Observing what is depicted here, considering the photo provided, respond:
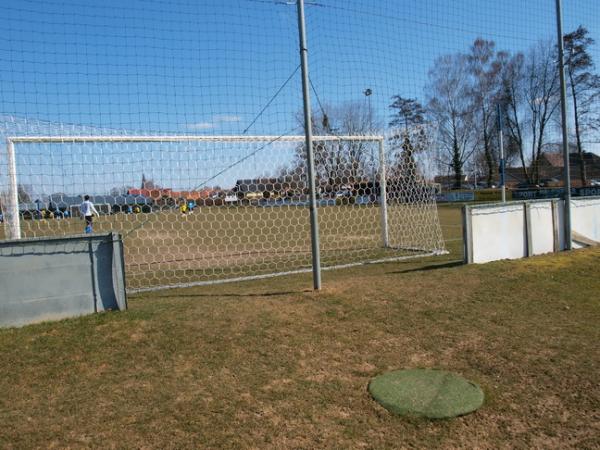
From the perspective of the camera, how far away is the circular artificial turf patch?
344 centimetres

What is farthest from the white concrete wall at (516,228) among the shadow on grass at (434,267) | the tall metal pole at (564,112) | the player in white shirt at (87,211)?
the player in white shirt at (87,211)

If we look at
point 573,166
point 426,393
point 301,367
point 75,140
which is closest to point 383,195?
point 75,140

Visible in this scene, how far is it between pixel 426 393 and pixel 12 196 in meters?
6.27

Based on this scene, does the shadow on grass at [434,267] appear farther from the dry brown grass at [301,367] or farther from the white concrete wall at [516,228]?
the dry brown grass at [301,367]

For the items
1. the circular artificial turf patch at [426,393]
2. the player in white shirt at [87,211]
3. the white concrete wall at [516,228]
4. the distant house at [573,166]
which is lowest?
the circular artificial turf patch at [426,393]

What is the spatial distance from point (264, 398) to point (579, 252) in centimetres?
797

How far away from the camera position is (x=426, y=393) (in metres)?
3.69

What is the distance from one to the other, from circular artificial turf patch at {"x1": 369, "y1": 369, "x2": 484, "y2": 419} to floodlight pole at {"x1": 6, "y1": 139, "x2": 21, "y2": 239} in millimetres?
5735

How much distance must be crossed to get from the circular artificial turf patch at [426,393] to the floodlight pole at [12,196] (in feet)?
18.8

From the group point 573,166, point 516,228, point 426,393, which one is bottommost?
point 426,393

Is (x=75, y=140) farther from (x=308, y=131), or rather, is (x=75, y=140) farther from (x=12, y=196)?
(x=308, y=131)

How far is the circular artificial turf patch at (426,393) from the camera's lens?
3438 millimetres

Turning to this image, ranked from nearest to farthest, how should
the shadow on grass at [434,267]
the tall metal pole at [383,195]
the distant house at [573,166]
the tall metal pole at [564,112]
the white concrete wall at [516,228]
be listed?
the shadow on grass at [434,267], the white concrete wall at [516,228], the tall metal pole at [564,112], the tall metal pole at [383,195], the distant house at [573,166]

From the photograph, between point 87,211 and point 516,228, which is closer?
point 516,228
